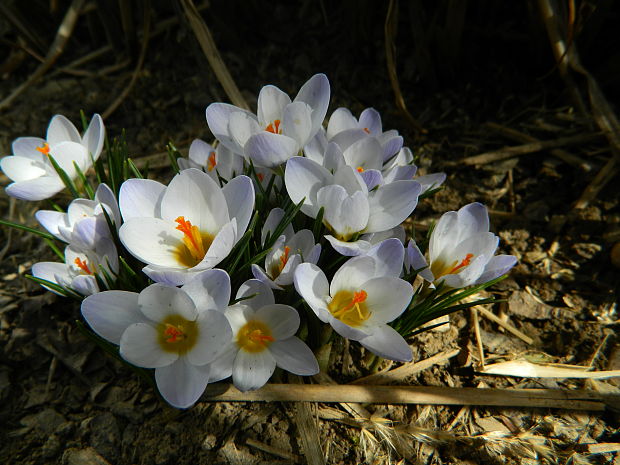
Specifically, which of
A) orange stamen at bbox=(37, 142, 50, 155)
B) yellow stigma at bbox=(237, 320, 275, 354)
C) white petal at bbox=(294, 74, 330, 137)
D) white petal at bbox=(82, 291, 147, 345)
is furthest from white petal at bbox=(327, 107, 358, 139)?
orange stamen at bbox=(37, 142, 50, 155)

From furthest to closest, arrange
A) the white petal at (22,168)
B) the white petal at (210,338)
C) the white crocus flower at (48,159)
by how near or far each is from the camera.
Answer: the white petal at (22,168) < the white crocus flower at (48,159) < the white petal at (210,338)

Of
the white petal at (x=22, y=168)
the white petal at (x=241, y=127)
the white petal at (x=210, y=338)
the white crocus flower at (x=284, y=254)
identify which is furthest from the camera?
the white petal at (x=22, y=168)

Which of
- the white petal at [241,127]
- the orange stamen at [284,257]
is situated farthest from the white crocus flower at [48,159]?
the orange stamen at [284,257]

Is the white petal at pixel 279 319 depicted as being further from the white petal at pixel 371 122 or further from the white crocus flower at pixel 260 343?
the white petal at pixel 371 122

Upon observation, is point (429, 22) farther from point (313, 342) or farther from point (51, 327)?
point (51, 327)

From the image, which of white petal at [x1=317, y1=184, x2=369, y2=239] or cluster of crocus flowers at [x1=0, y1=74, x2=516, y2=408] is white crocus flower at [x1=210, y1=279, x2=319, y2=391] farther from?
white petal at [x1=317, y1=184, x2=369, y2=239]

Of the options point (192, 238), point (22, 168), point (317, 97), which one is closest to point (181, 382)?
point (192, 238)

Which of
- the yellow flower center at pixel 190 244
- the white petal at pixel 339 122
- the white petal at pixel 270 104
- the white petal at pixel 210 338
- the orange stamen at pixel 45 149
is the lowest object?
the white petal at pixel 210 338

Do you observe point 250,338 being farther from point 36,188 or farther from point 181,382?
point 36,188
